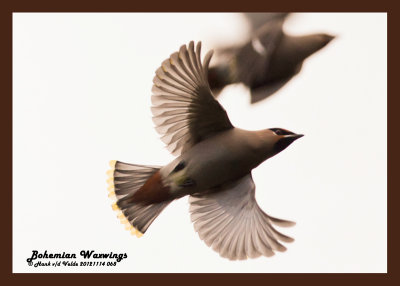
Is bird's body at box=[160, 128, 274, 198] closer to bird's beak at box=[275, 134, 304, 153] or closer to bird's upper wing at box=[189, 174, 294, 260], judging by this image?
bird's beak at box=[275, 134, 304, 153]

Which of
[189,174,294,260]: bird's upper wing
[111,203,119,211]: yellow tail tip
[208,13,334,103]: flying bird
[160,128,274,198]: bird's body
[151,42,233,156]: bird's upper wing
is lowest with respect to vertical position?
[189,174,294,260]: bird's upper wing

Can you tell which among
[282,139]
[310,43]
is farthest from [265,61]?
[282,139]

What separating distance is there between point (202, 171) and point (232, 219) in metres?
0.71

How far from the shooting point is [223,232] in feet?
22.9

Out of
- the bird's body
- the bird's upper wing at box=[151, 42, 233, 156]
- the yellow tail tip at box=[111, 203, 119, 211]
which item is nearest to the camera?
the bird's upper wing at box=[151, 42, 233, 156]

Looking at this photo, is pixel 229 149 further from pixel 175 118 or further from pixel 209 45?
pixel 209 45

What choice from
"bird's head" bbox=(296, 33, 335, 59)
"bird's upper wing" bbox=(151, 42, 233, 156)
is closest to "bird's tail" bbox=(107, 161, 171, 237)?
"bird's upper wing" bbox=(151, 42, 233, 156)

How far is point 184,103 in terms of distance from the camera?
6559 mm

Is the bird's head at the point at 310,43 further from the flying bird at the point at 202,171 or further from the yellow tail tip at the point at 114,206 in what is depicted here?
the yellow tail tip at the point at 114,206

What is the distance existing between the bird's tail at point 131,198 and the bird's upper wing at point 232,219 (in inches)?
14.9

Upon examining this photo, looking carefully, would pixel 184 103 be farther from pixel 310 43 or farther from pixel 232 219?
pixel 310 43

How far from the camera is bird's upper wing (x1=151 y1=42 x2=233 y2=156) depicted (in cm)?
627

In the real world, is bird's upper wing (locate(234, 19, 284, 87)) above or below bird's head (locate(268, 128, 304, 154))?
above

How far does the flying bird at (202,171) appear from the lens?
645 cm
